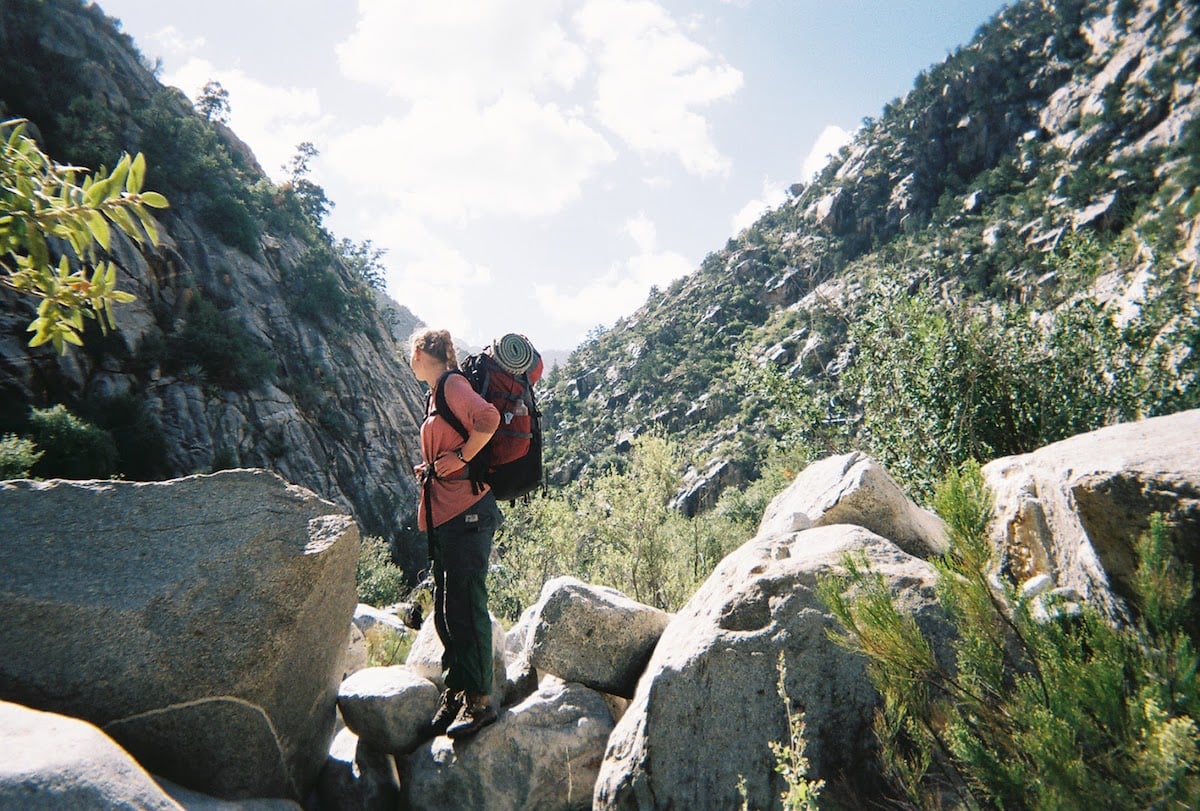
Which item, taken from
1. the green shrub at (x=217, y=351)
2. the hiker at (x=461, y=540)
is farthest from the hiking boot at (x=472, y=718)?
the green shrub at (x=217, y=351)

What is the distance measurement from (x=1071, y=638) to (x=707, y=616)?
199 cm

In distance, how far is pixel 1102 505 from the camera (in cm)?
226

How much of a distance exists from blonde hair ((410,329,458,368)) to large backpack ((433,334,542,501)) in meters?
0.11

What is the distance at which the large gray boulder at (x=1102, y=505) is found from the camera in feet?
6.74

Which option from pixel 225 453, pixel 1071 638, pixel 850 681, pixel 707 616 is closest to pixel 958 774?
pixel 850 681

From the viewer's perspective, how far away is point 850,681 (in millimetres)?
2914

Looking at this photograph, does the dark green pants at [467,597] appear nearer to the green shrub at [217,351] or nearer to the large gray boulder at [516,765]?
the large gray boulder at [516,765]

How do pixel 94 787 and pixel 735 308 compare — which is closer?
pixel 94 787

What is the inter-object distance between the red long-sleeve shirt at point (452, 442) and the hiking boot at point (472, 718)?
109 cm

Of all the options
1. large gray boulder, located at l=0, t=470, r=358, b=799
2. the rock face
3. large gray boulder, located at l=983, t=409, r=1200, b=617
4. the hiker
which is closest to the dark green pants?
the hiker

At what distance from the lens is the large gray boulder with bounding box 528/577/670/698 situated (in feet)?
13.0

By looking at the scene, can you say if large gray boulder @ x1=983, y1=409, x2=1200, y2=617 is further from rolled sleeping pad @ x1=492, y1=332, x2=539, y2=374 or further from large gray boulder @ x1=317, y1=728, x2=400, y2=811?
large gray boulder @ x1=317, y1=728, x2=400, y2=811

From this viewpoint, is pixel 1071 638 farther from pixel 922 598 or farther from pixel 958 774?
pixel 922 598

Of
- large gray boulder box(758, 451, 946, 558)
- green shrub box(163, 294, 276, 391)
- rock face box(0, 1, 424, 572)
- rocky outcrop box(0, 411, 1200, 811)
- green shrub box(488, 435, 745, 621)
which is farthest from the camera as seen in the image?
green shrub box(163, 294, 276, 391)
